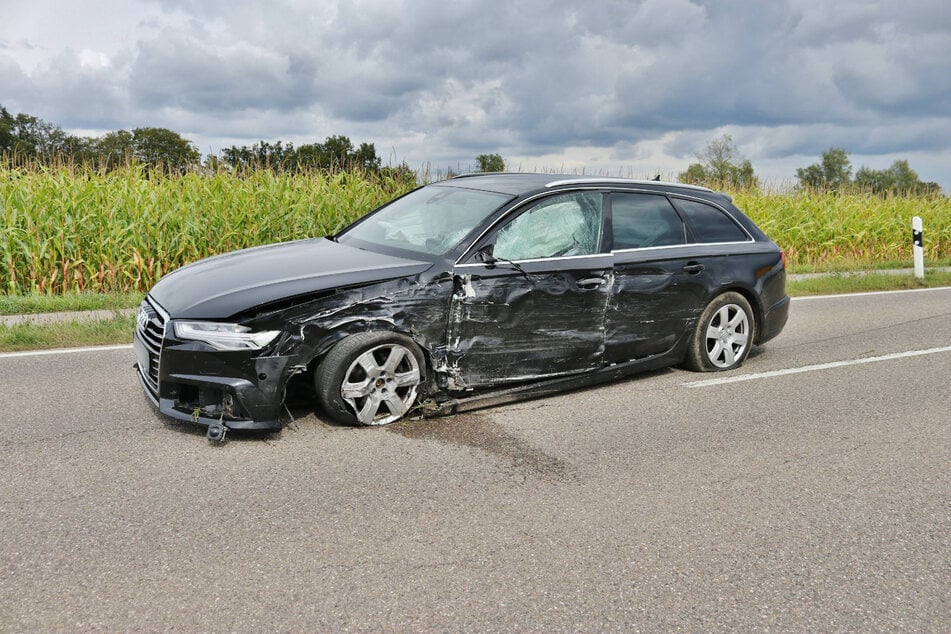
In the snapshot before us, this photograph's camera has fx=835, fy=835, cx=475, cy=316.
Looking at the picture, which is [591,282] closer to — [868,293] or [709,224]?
[709,224]

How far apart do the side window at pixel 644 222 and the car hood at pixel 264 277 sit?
71.0 inches

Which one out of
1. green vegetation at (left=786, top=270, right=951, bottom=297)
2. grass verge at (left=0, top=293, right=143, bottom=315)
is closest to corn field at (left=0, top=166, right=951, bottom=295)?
grass verge at (left=0, top=293, right=143, bottom=315)

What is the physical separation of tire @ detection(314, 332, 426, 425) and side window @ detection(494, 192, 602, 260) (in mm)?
1032

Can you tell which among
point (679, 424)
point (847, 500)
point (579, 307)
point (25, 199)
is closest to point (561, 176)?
point (579, 307)

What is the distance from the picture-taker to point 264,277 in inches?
208

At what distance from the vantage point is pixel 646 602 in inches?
129

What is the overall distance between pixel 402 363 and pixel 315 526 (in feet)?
5.41

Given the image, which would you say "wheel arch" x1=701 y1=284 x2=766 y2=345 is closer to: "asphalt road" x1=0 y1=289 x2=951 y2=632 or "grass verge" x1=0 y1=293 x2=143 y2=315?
"asphalt road" x1=0 y1=289 x2=951 y2=632

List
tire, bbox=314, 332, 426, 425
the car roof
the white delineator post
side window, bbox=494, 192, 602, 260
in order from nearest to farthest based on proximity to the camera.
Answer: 1. tire, bbox=314, 332, 426, 425
2. side window, bbox=494, 192, 602, 260
3. the car roof
4. the white delineator post

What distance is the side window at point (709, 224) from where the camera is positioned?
7133 mm

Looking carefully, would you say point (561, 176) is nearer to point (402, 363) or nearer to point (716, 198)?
point (716, 198)

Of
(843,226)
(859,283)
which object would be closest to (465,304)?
(859,283)

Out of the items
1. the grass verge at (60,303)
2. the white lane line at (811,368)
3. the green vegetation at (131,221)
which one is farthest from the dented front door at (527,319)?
the green vegetation at (131,221)

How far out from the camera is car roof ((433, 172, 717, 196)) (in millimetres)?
6262
